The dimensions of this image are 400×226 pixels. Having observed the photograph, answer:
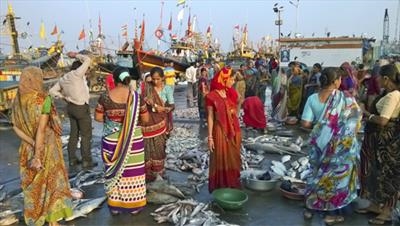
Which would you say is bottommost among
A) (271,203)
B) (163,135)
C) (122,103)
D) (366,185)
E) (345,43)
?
(271,203)

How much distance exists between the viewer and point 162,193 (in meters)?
4.51

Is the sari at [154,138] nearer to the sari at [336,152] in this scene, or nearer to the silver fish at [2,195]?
the silver fish at [2,195]

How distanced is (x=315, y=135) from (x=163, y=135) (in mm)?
2160

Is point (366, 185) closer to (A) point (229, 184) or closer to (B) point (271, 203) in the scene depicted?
(B) point (271, 203)

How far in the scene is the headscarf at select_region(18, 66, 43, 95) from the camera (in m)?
3.36

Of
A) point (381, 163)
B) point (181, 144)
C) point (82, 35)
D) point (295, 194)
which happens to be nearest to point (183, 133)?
point (181, 144)

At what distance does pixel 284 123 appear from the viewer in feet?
33.5

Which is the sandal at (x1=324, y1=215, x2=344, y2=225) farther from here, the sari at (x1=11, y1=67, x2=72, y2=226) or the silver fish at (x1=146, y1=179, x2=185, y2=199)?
the sari at (x1=11, y1=67, x2=72, y2=226)

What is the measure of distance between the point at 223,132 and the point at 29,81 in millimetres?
2224

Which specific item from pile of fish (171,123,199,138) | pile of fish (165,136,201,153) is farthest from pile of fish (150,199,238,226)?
pile of fish (171,123,199,138)

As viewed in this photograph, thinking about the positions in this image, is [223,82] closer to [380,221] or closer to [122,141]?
[122,141]

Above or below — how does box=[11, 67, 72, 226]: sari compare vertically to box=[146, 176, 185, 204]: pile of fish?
above

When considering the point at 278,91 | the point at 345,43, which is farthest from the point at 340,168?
the point at 345,43

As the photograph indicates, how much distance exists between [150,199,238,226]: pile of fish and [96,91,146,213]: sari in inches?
11.1
